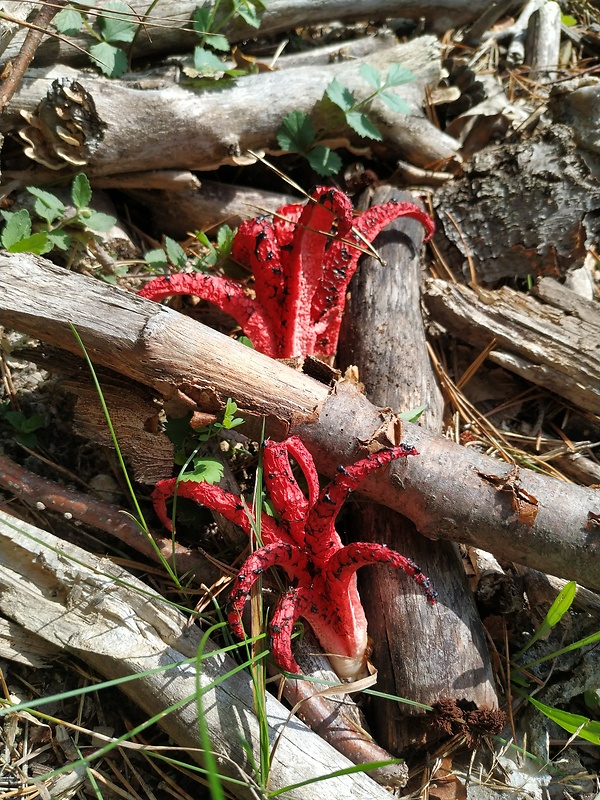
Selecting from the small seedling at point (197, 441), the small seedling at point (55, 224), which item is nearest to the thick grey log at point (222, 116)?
the small seedling at point (55, 224)

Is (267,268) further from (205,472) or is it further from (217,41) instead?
(217,41)

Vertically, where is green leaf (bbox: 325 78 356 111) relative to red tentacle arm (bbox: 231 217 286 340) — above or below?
above

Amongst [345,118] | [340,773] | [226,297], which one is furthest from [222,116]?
[340,773]

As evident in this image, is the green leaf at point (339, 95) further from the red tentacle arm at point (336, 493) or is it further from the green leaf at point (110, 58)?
the red tentacle arm at point (336, 493)

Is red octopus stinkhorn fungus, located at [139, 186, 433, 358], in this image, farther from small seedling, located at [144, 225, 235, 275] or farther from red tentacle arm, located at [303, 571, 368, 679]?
red tentacle arm, located at [303, 571, 368, 679]

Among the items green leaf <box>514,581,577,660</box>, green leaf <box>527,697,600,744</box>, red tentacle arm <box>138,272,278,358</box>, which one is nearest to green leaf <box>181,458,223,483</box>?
red tentacle arm <box>138,272,278,358</box>
